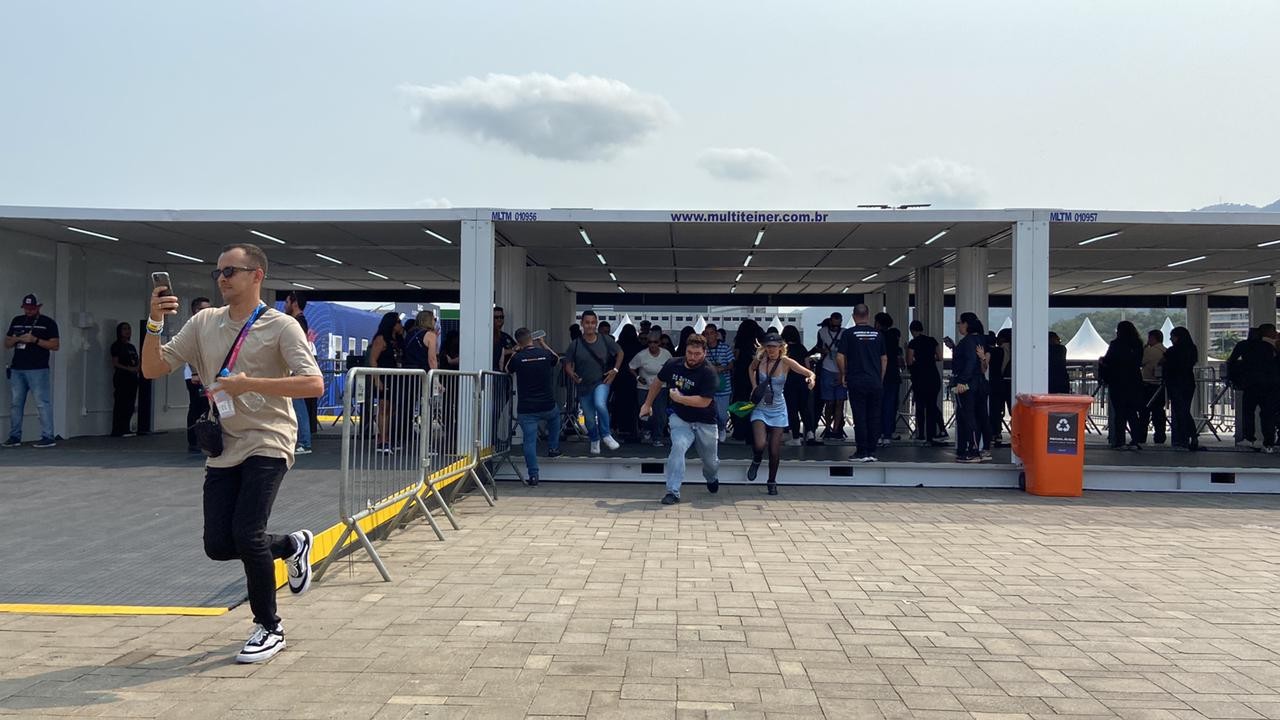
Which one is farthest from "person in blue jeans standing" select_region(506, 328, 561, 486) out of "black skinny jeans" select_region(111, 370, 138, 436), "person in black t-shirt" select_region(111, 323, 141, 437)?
"black skinny jeans" select_region(111, 370, 138, 436)

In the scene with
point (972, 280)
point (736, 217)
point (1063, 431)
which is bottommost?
point (1063, 431)

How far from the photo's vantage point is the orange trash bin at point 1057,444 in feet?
32.6

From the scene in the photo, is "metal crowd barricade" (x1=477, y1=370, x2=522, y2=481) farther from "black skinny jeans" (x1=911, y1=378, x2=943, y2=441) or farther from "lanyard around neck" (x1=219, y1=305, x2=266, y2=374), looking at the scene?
"black skinny jeans" (x1=911, y1=378, x2=943, y2=441)

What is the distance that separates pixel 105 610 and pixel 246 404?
5.90ft

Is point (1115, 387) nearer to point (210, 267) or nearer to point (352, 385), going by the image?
point (352, 385)

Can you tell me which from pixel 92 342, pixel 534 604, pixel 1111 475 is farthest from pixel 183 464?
pixel 1111 475

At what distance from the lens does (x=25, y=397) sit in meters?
12.1

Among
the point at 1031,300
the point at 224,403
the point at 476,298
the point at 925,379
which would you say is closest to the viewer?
the point at 224,403

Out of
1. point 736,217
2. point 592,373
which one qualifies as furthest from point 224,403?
point 592,373

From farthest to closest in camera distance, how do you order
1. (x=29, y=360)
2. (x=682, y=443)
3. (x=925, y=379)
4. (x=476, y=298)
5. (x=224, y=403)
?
(x=925, y=379)
(x=29, y=360)
(x=476, y=298)
(x=682, y=443)
(x=224, y=403)

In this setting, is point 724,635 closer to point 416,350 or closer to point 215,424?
point 215,424

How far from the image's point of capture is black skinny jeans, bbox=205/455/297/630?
13.5 ft

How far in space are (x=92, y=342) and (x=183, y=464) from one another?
459cm

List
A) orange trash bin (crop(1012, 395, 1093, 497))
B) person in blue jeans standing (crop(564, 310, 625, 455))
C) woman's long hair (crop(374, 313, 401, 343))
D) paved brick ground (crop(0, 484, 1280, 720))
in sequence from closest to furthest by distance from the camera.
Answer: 1. paved brick ground (crop(0, 484, 1280, 720))
2. orange trash bin (crop(1012, 395, 1093, 497))
3. woman's long hair (crop(374, 313, 401, 343))
4. person in blue jeans standing (crop(564, 310, 625, 455))
